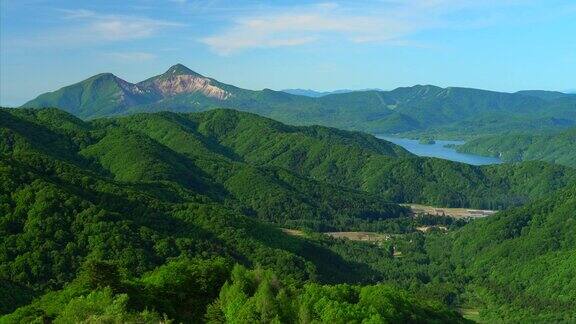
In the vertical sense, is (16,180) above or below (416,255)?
above

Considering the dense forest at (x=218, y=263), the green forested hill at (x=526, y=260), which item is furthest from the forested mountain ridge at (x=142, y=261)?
the green forested hill at (x=526, y=260)

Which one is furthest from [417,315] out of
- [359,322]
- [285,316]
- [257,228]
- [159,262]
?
[257,228]

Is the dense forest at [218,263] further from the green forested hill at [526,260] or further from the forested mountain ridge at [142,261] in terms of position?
the green forested hill at [526,260]

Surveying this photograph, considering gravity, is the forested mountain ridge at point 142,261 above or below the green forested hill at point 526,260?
above

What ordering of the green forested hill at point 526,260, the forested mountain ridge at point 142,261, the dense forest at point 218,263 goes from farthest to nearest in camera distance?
the green forested hill at point 526,260
the dense forest at point 218,263
the forested mountain ridge at point 142,261

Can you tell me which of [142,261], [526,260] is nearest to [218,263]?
[142,261]

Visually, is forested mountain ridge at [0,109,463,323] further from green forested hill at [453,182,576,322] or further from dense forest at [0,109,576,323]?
green forested hill at [453,182,576,322]

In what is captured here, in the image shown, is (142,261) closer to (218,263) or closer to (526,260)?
(218,263)

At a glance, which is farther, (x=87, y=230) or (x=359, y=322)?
(x=87, y=230)

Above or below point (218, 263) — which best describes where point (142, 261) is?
below

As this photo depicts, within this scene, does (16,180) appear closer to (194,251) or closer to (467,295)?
(194,251)

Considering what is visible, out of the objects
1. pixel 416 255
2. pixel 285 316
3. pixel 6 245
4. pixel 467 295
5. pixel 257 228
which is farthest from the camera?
pixel 416 255
